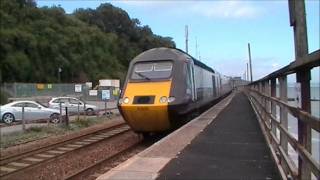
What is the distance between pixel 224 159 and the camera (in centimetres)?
1005

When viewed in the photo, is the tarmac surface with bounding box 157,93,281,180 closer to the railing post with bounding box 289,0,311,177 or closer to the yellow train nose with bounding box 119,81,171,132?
the railing post with bounding box 289,0,311,177

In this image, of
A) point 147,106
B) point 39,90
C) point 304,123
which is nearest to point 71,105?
point 147,106

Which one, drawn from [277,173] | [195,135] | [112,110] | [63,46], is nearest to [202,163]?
[277,173]

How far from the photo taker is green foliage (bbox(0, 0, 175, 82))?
298 ft

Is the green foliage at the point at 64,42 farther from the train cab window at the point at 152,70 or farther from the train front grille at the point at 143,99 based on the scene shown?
the train front grille at the point at 143,99

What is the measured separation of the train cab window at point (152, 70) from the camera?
1816 cm

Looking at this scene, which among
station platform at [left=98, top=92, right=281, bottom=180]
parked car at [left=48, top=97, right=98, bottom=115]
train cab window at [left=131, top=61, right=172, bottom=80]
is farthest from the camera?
parked car at [left=48, top=97, right=98, bottom=115]

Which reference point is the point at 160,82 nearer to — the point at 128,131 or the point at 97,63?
the point at 128,131

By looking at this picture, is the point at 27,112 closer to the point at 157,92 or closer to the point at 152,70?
the point at 152,70

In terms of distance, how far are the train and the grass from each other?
4.85 m

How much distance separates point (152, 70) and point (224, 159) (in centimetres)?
871

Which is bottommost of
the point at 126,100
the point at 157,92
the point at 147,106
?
the point at 147,106

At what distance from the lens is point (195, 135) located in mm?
14484

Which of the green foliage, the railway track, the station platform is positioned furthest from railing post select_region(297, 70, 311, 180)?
the green foliage
